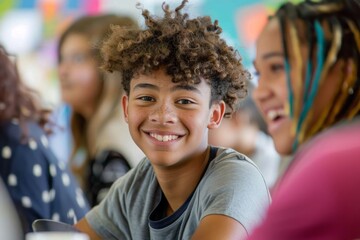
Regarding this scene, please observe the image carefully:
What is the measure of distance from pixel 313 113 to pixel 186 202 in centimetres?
65

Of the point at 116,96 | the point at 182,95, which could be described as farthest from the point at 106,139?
the point at 182,95

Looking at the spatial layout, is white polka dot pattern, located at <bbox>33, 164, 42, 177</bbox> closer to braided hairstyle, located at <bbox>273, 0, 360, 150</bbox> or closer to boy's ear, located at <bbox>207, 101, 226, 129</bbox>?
boy's ear, located at <bbox>207, 101, 226, 129</bbox>

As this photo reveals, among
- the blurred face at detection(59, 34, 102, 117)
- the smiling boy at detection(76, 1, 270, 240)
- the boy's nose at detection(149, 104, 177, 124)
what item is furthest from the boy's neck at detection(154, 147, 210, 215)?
the blurred face at detection(59, 34, 102, 117)

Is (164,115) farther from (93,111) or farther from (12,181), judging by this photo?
(93,111)

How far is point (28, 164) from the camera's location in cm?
208

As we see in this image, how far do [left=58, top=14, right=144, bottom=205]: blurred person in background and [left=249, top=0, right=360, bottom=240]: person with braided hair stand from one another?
140cm

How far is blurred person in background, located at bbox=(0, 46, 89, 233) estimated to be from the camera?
6.75 ft

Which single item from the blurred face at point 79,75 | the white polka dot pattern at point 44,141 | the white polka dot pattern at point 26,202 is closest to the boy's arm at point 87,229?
the white polka dot pattern at point 26,202

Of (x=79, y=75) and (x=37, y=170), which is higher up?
(x=79, y=75)

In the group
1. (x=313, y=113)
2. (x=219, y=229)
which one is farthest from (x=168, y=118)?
(x=313, y=113)

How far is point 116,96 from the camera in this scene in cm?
285

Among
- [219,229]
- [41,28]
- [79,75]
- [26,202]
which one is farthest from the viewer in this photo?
[41,28]

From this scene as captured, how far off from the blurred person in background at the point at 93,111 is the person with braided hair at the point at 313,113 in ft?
4.60

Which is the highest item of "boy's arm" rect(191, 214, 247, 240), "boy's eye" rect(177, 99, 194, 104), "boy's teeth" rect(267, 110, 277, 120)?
"boy's eye" rect(177, 99, 194, 104)
